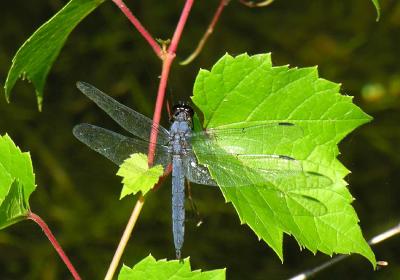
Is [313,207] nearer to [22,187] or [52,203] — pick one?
[22,187]

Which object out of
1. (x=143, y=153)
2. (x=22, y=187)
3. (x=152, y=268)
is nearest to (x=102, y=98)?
(x=143, y=153)

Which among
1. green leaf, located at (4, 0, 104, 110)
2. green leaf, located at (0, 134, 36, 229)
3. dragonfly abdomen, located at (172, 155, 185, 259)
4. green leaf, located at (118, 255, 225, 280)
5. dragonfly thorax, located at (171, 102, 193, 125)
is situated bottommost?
green leaf, located at (118, 255, 225, 280)

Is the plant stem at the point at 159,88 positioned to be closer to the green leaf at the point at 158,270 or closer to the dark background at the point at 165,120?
the green leaf at the point at 158,270

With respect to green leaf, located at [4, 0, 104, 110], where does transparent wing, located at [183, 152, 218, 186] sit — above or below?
below

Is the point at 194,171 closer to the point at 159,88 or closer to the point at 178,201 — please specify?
the point at 178,201

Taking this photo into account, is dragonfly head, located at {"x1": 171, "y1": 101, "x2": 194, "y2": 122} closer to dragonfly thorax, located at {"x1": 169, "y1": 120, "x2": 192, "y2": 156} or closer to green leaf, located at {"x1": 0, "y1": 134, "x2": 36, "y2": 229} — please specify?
dragonfly thorax, located at {"x1": 169, "y1": 120, "x2": 192, "y2": 156}

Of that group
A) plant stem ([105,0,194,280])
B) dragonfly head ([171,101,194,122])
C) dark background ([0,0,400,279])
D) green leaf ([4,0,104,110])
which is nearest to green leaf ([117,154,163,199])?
plant stem ([105,0,194,280])

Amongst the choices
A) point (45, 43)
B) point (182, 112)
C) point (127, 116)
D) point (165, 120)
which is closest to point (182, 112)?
point (182, 112)
